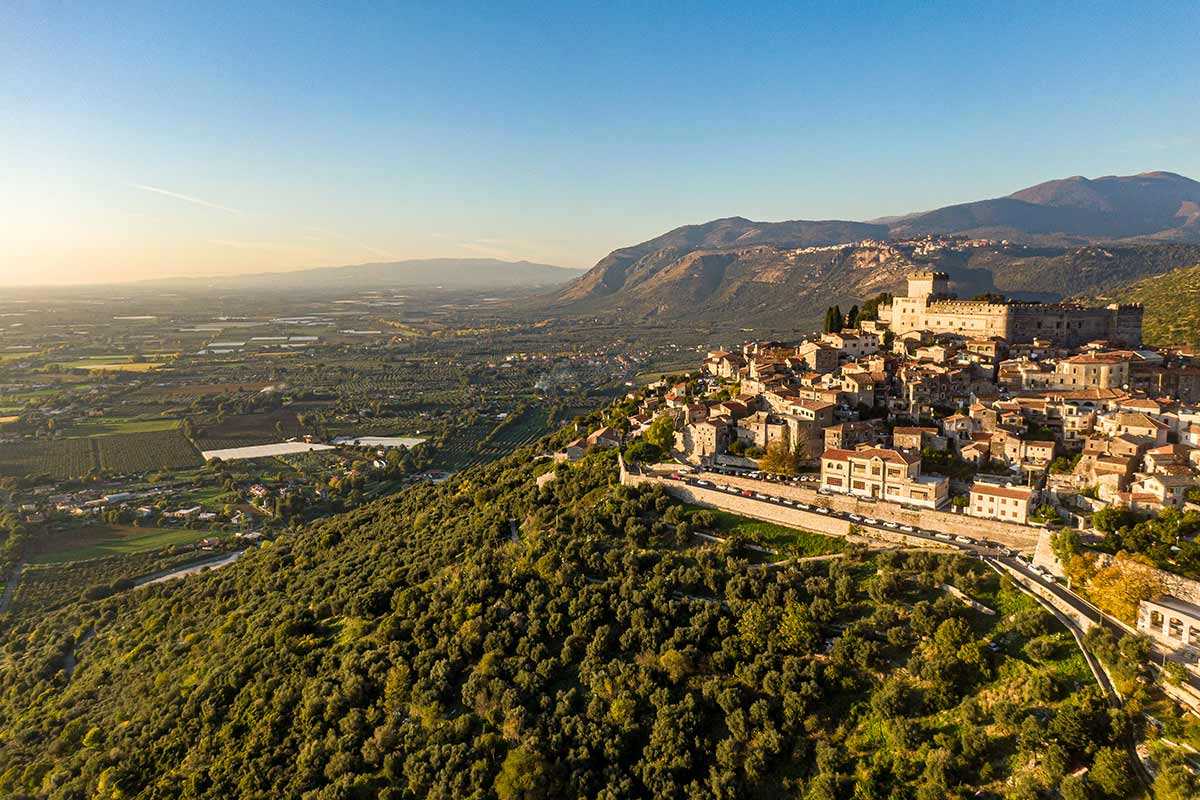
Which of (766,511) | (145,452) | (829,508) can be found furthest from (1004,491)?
(145,452)

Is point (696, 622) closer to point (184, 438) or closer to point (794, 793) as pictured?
point (794, 793)

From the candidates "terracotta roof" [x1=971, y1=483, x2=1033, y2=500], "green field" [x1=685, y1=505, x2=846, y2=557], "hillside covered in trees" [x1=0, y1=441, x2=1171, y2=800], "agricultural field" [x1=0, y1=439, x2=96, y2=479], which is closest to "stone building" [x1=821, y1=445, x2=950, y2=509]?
"terracotta roof" [x1=971, y1=483, x2=1033, y2=500]

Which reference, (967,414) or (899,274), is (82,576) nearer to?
(967,414)

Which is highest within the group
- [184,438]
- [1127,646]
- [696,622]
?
[1127,646]

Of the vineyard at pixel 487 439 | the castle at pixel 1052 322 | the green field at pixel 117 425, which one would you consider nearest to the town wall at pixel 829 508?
the castle at pixel 1052 322

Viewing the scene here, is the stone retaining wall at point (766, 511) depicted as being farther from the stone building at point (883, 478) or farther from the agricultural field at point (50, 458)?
the agricultural field at point (50, 458)

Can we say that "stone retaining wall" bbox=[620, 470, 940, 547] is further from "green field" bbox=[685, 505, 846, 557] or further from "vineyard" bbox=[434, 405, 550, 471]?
"vineyard" bbox=[434, 405, 550, 471]

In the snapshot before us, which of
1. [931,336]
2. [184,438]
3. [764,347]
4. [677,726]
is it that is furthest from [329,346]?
[677,726]
